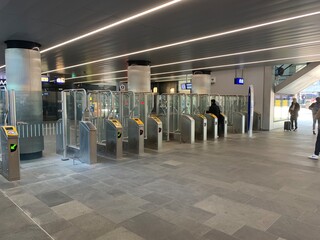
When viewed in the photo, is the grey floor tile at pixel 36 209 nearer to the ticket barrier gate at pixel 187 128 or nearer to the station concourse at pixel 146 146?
the station concourse at pixel 146 146

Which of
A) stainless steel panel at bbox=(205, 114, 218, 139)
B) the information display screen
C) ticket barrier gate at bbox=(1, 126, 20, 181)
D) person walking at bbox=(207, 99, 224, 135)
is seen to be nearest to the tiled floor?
ticket barrier gate at bbox=(1, 126, 20, 181)

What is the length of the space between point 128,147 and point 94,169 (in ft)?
6.76

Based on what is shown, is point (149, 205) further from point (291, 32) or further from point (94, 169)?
point (291, 32)

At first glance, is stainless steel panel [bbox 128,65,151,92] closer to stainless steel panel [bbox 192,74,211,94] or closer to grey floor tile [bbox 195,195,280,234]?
stainless steel panel [bbox 192,74,211,94]

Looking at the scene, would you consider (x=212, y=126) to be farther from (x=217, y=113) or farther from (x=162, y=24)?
(x=162, y=24)

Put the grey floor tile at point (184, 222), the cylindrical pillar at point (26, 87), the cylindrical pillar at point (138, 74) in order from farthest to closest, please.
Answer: the cylindrical pillar at point (138, 74)
the cylindrical pillar at point (26, 87)
the grey floor tile at point (184, 222)

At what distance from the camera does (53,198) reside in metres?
3.88

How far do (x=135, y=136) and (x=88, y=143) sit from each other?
1.56 metres

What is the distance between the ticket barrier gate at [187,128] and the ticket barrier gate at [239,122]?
398 cm

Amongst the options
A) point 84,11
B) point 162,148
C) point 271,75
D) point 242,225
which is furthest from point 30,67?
point 271,75

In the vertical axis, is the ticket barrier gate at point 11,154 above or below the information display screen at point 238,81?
below

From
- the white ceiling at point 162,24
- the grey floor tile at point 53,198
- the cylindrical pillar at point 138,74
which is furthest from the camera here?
the cylindrical pillar at point 138,74

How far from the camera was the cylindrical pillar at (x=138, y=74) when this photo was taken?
33.6 ft

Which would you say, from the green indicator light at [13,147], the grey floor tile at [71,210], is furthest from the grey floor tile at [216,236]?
the green indicator light at [13,147]
